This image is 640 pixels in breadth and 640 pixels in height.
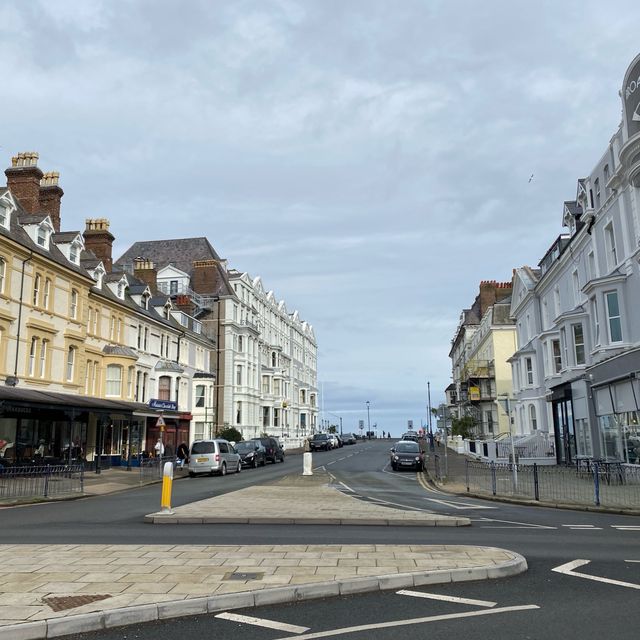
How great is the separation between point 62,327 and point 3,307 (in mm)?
4732

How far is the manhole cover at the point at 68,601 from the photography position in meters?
6.39

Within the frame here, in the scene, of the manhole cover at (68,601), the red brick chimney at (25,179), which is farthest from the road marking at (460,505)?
the red brick chimney at (25,179)

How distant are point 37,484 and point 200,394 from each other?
2740 centimetres

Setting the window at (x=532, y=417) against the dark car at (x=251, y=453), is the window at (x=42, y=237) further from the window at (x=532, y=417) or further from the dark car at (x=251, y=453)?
the window at (x=532, y=417)

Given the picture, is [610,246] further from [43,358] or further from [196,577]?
[43,358]

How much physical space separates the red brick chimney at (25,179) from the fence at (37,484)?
1574cm

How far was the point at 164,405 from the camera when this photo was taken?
1636 inches

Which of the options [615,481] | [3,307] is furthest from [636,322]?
[3,307]

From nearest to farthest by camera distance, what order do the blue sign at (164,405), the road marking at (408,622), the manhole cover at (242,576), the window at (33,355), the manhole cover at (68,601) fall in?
the road marking at (408,622) → the manhole cover at (68,601) → the manhole cover at (242,576) → the window at (33,355) → the blue sign at (164,405)

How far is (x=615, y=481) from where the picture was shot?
2288 centimetres

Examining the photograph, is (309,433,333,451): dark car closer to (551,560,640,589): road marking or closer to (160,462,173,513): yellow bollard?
(160,462,173,513): yellow bollard

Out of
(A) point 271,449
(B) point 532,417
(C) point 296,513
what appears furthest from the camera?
(A) point 271,449

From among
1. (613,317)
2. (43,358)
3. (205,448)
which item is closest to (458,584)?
(613,317)

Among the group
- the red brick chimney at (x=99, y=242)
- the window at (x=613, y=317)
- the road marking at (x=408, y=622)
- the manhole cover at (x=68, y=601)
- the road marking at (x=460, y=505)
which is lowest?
the road marking at (x=460, y=505)
